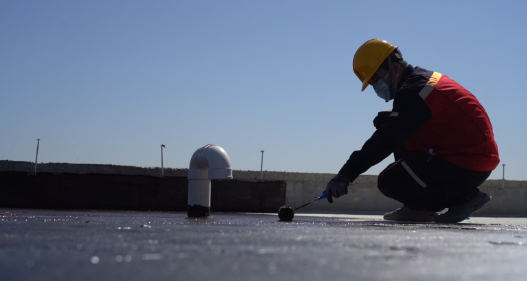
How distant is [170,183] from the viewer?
26.3 feet

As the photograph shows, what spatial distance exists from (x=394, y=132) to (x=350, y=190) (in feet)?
16.7

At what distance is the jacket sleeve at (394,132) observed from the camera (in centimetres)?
434

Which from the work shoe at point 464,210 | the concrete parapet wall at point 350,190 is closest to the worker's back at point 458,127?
the work shoe at point 464,210

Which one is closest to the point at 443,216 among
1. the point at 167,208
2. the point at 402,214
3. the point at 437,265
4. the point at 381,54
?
the point at 402,214

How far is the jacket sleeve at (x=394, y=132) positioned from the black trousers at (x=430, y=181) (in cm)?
38

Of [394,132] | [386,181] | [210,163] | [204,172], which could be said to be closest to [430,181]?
[386,181]

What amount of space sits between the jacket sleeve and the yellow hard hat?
0.58m

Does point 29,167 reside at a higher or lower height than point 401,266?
higher

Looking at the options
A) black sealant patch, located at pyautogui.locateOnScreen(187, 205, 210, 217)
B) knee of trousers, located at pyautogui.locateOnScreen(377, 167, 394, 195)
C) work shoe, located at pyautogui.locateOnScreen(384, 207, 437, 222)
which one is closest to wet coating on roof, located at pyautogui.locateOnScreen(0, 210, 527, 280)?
knee of trousers, located at pyautogui.locateOnScreen(377, 167, 394, 195)

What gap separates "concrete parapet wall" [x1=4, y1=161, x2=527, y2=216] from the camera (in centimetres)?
798

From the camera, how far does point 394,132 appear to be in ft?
14.3

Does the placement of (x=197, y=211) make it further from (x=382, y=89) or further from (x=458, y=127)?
(x=458, y=127)

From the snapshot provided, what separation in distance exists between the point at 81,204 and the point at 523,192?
7.41 metres

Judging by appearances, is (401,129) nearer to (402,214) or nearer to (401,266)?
(402,214)
